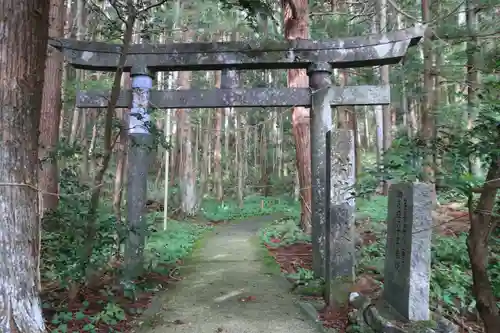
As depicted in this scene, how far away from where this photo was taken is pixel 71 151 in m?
4.54

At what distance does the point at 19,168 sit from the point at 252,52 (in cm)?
367

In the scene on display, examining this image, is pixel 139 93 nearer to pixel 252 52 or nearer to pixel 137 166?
pixel 137 166

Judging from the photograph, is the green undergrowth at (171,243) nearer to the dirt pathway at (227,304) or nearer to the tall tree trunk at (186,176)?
the dirt pathway at (227,304)

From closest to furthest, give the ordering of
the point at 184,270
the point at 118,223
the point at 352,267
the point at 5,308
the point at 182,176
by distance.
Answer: the point at 5,308 → the point at 118,223 → the point at 352,267 → the point at 184,270 → the point at 182,176

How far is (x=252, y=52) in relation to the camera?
5988mm

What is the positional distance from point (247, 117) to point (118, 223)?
22.8 metres

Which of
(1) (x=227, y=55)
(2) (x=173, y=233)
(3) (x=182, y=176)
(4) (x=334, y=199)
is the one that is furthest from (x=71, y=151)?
(3) (x=182, y=176)

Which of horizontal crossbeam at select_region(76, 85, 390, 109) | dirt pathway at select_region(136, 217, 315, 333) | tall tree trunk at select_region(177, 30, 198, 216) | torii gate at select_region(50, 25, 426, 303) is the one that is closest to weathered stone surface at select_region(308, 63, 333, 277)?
torii gate at select_region(50, 25, 426, 303)

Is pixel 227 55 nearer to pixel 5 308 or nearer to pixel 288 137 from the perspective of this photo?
pixel 5 308

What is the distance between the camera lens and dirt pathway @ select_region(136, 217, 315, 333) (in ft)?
14.6

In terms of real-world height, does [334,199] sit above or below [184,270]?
above

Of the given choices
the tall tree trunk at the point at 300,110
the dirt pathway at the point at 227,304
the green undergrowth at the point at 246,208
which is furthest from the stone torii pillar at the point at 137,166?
the green undergrowth at the point at 246,208

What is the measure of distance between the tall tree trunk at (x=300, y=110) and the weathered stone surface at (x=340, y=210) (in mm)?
3203

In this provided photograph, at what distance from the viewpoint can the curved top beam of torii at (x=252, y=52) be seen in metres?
5.86
